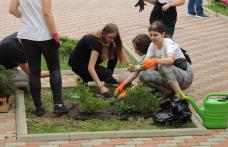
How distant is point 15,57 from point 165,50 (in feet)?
6.34

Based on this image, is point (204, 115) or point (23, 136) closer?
point (23, 136)

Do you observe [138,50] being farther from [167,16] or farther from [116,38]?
[167,16]

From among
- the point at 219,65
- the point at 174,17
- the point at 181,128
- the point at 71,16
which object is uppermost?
the point at 174,17

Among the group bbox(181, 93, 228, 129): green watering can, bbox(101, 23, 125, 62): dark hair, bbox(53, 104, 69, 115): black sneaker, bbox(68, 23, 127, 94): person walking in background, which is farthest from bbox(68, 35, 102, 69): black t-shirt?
bbox(181, 93, 228, 129): green watering can

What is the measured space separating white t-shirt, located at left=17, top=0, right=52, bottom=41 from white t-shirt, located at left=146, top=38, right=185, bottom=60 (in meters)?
1.40

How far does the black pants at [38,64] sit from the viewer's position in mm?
6348

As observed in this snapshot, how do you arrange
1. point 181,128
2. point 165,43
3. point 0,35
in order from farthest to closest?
point 0,35
point 165,43
point 181,128

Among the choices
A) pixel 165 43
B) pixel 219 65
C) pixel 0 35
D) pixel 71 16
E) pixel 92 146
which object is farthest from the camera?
pixel 71 16

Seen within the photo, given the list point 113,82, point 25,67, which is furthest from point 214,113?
point 25,67

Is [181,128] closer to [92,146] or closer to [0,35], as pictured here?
[92,146]

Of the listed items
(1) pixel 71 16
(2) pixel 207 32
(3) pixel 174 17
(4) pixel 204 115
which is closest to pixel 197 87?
(3) pixel 174 17

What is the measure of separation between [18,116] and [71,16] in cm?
787

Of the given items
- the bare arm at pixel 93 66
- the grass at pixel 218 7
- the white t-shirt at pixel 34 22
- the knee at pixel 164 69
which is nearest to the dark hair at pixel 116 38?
the bare arm at pixel 93 66

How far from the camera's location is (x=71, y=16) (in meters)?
14.1
